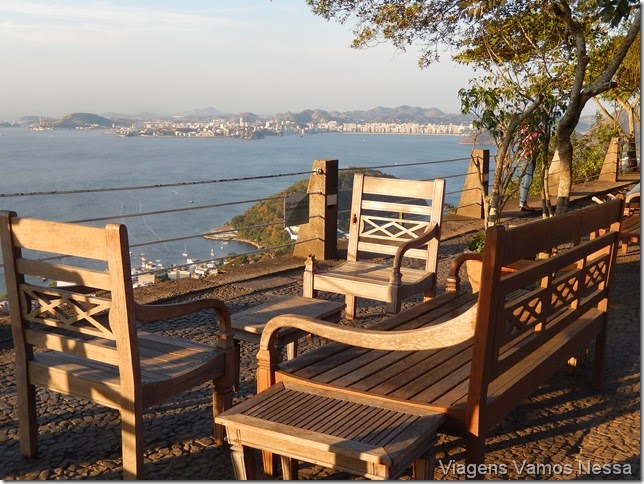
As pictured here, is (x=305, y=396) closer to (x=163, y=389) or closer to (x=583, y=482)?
(x=163, y=389)

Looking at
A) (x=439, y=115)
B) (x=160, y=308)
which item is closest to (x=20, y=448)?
(x=160, y=308)

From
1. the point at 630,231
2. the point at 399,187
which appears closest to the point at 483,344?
the point at 399,187

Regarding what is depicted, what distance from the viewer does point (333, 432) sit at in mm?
2346

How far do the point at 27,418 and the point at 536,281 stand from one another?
7.78 feet

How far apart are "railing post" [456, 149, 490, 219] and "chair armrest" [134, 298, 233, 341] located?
25.4ft

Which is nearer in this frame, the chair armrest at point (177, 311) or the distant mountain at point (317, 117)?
the chair armrest at point (177, 311)

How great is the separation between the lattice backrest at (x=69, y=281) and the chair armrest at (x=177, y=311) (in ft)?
0.23

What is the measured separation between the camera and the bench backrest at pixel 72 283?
101 inches

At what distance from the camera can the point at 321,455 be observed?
7.46 ft

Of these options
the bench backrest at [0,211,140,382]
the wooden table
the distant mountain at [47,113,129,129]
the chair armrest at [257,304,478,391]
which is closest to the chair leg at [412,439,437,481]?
the wooden table

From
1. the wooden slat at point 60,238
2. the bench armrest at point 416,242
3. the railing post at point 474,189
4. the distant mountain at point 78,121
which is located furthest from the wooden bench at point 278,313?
the distant mountain at point 78,121

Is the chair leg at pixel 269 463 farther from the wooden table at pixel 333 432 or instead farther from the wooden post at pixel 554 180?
the wooden post at pixel 554 180

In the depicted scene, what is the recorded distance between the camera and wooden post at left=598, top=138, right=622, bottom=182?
1460 cm

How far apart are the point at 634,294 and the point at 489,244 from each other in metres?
4.66
